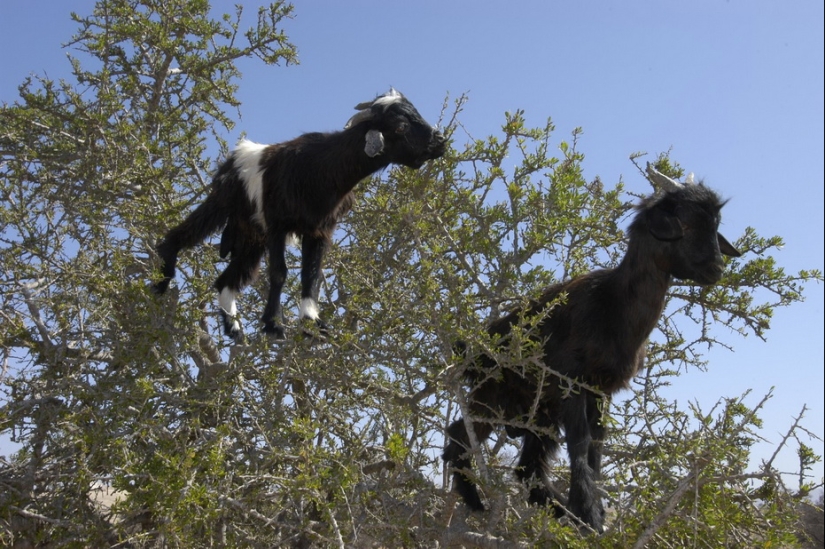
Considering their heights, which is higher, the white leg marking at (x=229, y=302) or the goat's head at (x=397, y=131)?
the goat's head at (x=397, y=131)

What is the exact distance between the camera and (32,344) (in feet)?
13.9

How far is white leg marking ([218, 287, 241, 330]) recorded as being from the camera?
492 centimetres

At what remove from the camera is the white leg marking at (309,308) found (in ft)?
15.2

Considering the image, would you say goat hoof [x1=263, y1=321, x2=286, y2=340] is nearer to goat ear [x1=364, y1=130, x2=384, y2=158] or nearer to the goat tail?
the goat tail

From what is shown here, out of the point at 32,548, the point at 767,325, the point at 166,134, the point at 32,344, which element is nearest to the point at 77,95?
the point at 166,134

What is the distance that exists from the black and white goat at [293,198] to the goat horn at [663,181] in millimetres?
1338

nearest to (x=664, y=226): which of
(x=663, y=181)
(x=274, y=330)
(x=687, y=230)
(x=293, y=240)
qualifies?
(x=687, y=230)

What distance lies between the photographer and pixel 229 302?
4.99 meters

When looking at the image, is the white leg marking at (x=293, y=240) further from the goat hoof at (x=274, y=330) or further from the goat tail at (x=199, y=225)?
the goat hoof at (x=274, y=330)

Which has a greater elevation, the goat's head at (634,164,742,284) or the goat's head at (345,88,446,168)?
the goat's head at (345,88,446,168)

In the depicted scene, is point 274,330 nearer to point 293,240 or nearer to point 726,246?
point 293,240

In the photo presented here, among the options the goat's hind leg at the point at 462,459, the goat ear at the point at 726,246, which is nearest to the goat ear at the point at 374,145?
the goat's hind leg at the point at 462,459

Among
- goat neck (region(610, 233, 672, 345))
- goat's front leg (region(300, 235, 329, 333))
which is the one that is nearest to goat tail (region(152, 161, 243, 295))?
goat's front leg (region(300, 235, 329, 333))

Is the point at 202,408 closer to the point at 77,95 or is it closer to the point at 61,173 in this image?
the point at 77,95
